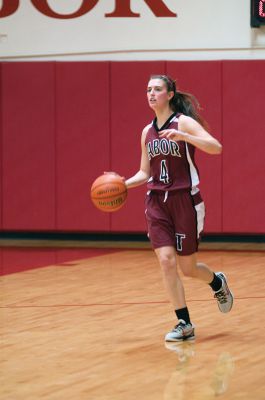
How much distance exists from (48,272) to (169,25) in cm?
441

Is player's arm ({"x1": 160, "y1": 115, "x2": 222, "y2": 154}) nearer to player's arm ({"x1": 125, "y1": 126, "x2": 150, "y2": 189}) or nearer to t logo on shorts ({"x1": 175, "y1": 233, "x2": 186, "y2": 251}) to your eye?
player's arm ({"x1": 125, "y1": 126, "x2": 150, "y2": 189})

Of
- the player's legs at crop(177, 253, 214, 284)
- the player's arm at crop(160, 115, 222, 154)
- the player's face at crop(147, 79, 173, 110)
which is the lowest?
the player's legs at crop(177, 253, 214, 284)

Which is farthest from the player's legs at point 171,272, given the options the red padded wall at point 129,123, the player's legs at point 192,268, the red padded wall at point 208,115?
the red padded wall at point 129,123

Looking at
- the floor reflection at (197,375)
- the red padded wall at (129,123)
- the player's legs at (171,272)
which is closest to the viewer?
the floor reflection at (197,375)

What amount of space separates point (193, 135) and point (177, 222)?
0.60 metres

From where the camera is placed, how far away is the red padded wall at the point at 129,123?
12547 millimetres

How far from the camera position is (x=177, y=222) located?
19.9 feet

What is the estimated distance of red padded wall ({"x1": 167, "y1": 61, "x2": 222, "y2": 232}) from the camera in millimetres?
12383

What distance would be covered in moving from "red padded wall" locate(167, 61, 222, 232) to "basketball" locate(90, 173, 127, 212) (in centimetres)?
619

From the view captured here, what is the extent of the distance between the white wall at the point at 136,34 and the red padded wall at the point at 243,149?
379 mm

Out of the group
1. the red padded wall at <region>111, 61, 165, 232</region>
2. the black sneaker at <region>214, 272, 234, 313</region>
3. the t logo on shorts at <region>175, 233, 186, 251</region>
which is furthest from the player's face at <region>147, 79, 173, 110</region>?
the red padded wall at <region>111, 61, 165, 232</region>

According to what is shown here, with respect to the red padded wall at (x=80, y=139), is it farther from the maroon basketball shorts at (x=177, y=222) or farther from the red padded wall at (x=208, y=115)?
the maroon basketball shorts at (x=177, y=222)

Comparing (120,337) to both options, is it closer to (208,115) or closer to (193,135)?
(193,135)

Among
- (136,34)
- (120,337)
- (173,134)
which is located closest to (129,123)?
(136,34)
